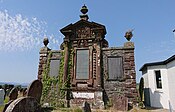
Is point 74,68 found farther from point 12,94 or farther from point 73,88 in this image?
point 12,94

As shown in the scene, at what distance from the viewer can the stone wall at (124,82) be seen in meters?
11.4

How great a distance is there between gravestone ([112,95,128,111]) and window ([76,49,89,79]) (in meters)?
2.87

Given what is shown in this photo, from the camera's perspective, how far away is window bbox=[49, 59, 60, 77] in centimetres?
1314

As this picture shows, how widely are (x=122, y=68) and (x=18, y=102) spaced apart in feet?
27.2

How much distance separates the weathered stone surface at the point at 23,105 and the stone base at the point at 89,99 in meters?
5.54

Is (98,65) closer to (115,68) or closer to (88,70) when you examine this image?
(88,70)

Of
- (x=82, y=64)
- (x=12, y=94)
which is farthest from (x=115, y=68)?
(x=12, y=94)

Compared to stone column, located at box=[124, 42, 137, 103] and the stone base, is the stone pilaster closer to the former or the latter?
the stone base

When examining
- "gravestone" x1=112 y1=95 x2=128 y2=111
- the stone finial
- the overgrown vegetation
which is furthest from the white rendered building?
the stone finial

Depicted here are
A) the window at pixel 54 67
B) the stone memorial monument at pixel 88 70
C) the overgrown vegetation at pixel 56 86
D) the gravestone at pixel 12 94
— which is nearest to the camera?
the gravestone at pixel 12 94

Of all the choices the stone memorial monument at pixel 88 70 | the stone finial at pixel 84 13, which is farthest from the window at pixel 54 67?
the stone finial at pixel 84 13

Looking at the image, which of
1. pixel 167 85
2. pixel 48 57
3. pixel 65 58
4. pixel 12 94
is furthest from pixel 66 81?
pixel 167 85

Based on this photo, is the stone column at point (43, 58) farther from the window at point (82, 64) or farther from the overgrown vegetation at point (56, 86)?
the window at point (82, 64)

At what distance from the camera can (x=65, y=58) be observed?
13.1 m
